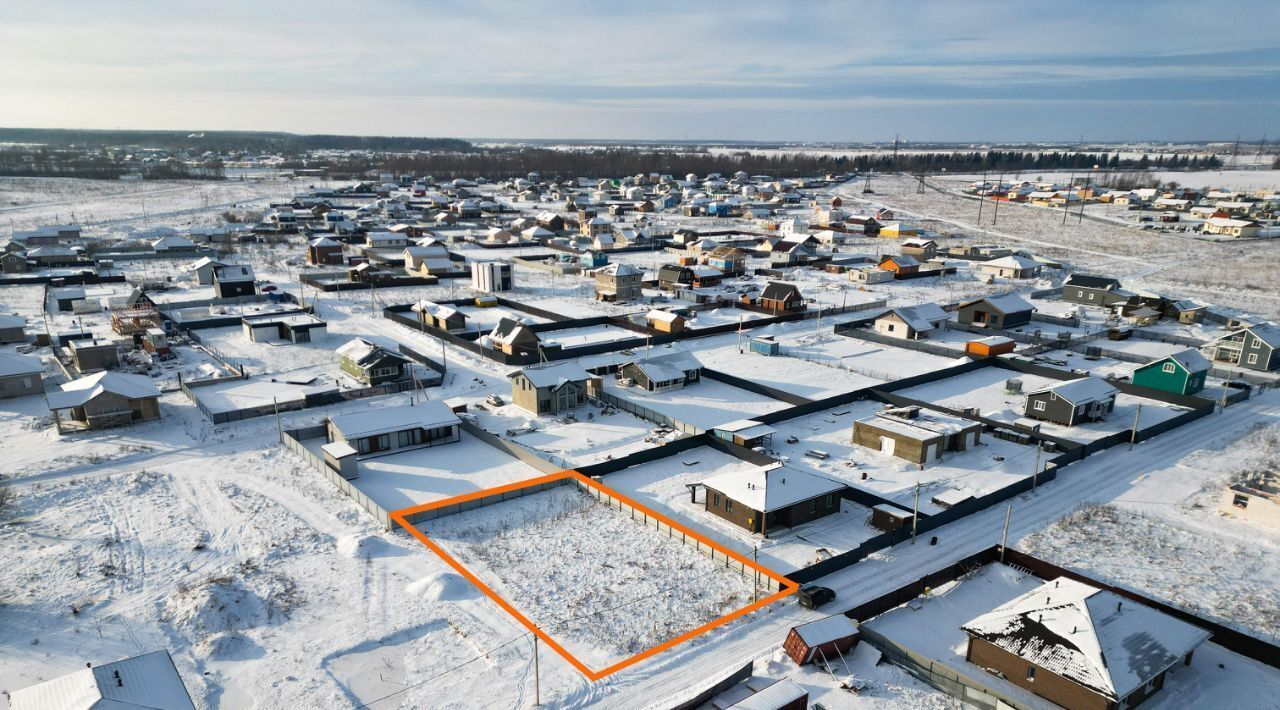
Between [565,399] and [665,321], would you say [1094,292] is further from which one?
[565,399]

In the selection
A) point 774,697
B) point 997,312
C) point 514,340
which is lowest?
point 774,697

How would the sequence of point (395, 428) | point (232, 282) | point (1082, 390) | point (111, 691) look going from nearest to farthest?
1. point (111, 691)
2. point (395, 428)
3. point (1082, 390)
4. point (232, 282)

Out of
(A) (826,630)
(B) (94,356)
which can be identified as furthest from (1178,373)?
(B) (94,356)

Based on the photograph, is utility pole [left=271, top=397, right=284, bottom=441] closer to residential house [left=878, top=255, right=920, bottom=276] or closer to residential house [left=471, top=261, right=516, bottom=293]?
residential house [left=471, top=261, right=516, bottom=293]

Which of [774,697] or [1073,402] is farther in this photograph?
[1073,402]

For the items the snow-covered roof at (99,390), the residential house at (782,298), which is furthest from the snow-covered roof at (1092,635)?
the residential house at (782,298)

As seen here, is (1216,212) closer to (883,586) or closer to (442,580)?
(883,586)

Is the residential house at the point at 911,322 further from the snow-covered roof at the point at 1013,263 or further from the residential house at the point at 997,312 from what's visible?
the snow-covered roof at the point at 1013,263
